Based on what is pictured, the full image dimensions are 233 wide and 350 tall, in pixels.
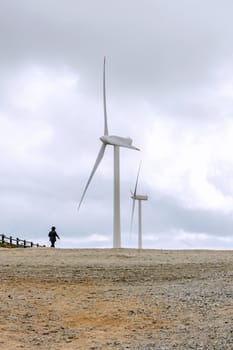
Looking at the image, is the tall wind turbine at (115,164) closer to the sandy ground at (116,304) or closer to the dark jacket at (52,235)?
the dark jacket at (52,235)

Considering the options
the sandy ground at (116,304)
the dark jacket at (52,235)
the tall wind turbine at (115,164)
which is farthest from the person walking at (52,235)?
the sandy ground at (116,304)

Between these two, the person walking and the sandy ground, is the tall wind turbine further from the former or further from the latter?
the sandy ground

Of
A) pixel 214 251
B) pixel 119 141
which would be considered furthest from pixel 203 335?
pixel 119 141

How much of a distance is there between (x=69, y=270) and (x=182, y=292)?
5477 mm

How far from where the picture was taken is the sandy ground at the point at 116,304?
524 inches

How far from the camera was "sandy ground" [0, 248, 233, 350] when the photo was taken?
43.7 ft

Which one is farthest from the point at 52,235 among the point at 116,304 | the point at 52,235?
the point at 116,304

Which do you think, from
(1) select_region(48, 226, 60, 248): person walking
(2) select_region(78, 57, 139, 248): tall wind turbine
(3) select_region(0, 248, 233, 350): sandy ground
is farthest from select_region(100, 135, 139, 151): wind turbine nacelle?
(3) select_region(0, 248, 233, 350): sandy ground

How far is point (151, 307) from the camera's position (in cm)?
1619

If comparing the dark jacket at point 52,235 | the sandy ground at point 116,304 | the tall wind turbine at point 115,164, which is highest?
the tall wind turbine at point 115,164

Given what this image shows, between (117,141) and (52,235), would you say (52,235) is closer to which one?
(52,235)

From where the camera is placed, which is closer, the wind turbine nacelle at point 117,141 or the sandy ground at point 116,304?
the sandy ground at point 116,304

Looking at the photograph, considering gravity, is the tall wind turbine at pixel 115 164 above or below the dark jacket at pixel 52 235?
above

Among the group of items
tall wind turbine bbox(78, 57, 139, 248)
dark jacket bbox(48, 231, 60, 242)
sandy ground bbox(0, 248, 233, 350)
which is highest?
tall wind turbine bbox(78, 57, 139, 248)
